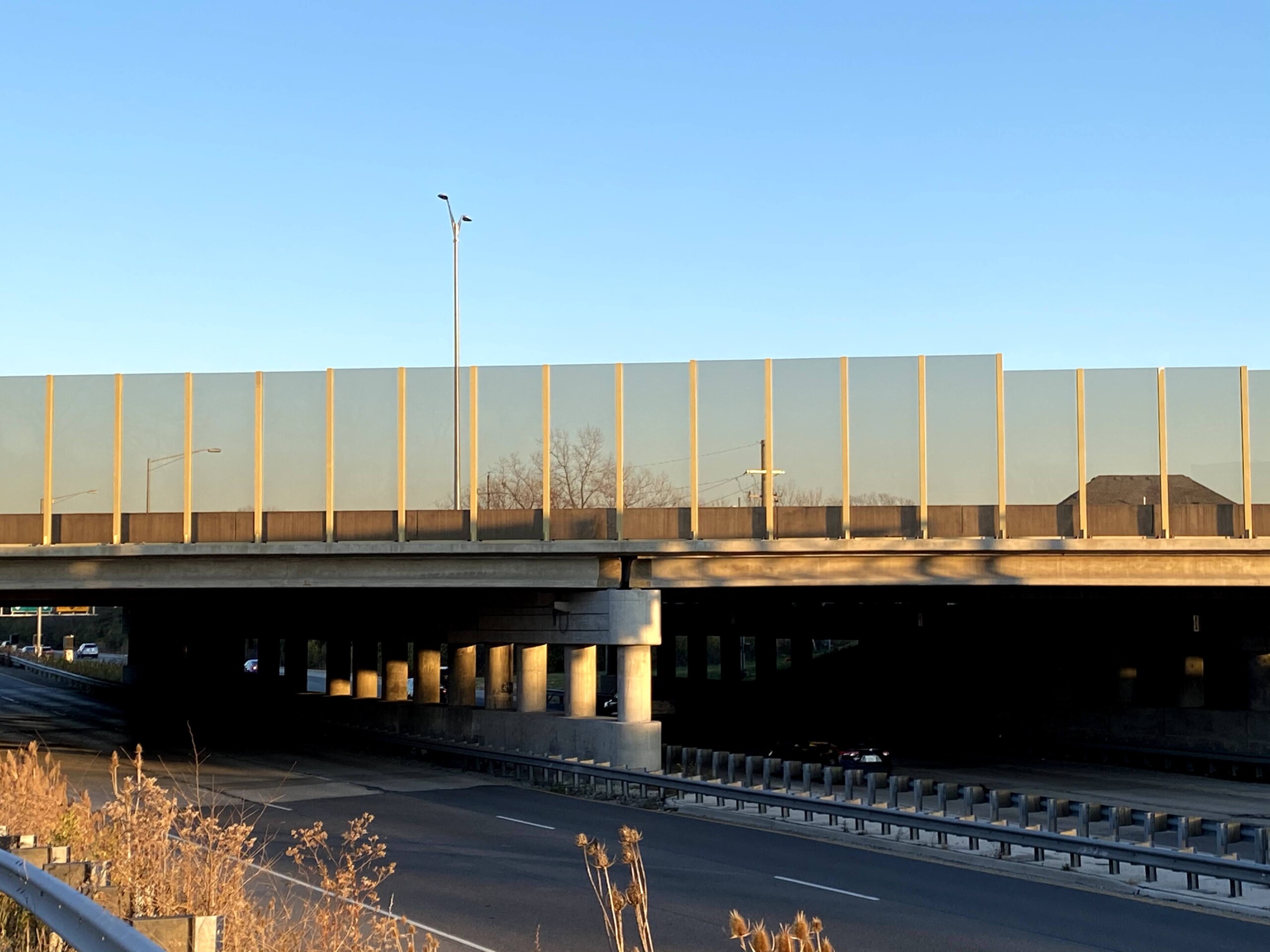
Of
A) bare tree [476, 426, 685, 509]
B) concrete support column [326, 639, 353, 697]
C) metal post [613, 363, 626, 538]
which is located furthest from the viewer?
concrete support column [326, 639, 353, 697]

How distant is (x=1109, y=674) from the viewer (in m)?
44.0

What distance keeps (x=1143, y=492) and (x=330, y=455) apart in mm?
18676

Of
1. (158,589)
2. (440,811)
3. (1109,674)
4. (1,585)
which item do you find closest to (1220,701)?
(1109,674)

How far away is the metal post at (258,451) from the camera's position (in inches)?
1251

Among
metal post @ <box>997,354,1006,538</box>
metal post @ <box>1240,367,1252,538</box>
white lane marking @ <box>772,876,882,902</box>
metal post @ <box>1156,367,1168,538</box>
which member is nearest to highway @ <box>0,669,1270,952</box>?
white lane marking @ <box>772,876,882,902</box>

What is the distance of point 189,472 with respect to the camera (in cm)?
3188

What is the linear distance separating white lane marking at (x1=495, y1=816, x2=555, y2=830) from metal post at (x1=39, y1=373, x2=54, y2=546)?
14503 mm

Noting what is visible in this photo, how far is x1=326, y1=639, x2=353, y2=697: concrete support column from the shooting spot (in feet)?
184

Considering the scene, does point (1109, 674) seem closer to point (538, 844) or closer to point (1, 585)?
point (538, 844)

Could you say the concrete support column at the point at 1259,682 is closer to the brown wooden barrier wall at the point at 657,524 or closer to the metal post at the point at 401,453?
the brown wooden barrier wall at the point at 657,524

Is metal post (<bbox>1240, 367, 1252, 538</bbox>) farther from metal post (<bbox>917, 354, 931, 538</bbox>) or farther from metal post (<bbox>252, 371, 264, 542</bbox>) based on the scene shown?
metal post (<bbox>252, 371, 264, 542</bbox>)

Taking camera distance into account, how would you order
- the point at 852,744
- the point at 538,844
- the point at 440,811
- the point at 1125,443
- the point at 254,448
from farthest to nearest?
the point at 852,744 < the point at 254,448 < the point at 1125,443 < the point at 440,811 < the point at 538,844

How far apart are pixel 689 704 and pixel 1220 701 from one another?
24.8 metres

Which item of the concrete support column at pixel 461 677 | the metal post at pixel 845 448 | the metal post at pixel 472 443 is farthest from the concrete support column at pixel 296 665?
the metal post at pixel 845 448
